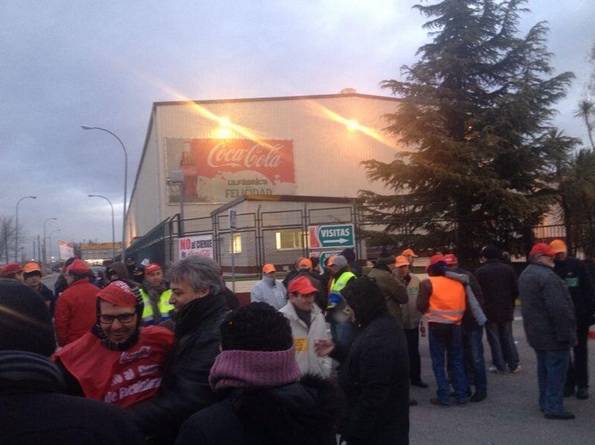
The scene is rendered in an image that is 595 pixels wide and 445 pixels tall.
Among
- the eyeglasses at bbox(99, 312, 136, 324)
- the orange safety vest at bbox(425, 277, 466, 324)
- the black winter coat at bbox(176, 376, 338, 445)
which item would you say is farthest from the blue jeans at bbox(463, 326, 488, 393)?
the black winter coat at bbox(176, 376, 338, 445)

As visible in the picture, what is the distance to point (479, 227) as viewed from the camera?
21.2 metres

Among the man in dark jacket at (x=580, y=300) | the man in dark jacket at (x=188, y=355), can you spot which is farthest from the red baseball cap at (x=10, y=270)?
the man in dark jacket at (x=580, y=300)

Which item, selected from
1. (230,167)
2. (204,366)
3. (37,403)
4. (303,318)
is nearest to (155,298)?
(303,318)

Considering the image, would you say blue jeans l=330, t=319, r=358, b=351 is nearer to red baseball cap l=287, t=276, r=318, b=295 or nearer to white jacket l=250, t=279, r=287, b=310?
red baseball cap l=287, t=276, r=318, b=295

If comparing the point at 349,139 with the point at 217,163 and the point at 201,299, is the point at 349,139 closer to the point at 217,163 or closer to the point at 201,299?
the point at 217,163

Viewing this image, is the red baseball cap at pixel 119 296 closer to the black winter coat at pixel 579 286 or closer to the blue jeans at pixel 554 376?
the blue jeans at pixel 554 376

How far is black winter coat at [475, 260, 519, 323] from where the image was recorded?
8.87 m

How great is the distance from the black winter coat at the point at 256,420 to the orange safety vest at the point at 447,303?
5708mm

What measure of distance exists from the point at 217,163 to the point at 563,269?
3231 cm

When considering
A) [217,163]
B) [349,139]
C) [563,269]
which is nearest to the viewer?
[563,269]

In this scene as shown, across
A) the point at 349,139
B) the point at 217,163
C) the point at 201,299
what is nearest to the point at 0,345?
the point at 201,299

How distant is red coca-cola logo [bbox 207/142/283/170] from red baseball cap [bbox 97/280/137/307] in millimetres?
35723

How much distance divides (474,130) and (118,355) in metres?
20.6

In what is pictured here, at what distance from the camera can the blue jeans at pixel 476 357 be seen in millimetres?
7586
